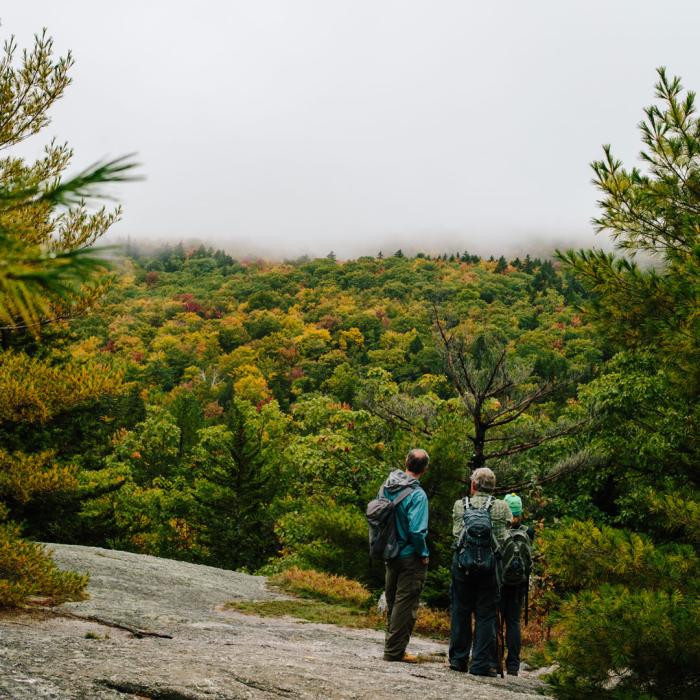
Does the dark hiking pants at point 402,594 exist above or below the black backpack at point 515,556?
below

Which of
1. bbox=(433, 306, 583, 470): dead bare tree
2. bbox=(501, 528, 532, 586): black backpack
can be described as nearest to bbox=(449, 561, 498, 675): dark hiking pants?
bbox=(501, 528, 532, 586): black backpack

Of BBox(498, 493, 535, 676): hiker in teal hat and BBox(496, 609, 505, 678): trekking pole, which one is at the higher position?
BBox(498, 493, 535, 676): hiker in teal hat

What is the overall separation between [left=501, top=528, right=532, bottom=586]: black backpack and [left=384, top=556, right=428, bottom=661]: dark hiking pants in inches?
32.4

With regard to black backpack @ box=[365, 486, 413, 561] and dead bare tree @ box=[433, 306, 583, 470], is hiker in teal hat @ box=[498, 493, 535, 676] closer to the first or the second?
black backpack @ box=[365, 486, 413, 561]

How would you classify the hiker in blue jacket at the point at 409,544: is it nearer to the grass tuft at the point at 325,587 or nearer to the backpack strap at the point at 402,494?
the backpack strap at the point at 402,494

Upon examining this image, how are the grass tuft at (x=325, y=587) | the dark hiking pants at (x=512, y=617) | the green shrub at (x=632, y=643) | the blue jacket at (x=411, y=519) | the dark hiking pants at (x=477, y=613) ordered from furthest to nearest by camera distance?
the grass tuft at (x=325, y=587) < the dark hiking pants at (x=512, y=617) < the dark hiking pants at (x=477, y=613) < the blue jacket at (x=411, y=519) < the green shrub at (x=632, y=643)

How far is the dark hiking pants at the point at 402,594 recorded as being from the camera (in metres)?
6.16

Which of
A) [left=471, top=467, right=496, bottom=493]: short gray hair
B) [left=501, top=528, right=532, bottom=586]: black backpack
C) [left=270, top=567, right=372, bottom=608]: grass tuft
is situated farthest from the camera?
[left=270, top=567, right=372, bottom=608]: grass tuft

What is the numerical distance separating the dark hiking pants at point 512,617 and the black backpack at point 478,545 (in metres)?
0.90

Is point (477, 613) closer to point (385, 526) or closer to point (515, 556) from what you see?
point (515, 556)

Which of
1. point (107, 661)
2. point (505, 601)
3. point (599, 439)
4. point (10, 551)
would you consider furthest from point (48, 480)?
point (599, 439)

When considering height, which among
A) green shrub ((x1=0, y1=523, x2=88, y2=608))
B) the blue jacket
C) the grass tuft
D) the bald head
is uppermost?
the bald head

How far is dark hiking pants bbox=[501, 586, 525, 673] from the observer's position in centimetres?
676

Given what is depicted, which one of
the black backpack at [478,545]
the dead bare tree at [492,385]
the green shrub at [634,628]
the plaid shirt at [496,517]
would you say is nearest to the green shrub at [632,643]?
the green shrub at [634,628]
